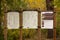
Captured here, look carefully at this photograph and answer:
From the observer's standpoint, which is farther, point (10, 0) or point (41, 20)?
point (10, 0)

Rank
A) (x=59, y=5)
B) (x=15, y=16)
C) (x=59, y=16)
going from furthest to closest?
(x=59, y=16) < (x=59, y=5) < (x=15, y=16)

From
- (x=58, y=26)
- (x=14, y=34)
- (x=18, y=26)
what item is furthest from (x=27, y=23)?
(x=58, y=26)

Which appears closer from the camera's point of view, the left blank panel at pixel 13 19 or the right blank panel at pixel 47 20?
the left blank panel at pixel 13 19

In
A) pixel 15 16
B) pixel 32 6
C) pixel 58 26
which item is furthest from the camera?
pixel 32 6

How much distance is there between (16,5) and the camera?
769 cm

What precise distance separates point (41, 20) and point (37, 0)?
12.2 ft

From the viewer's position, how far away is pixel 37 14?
20.7 ft

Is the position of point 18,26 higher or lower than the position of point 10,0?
lower

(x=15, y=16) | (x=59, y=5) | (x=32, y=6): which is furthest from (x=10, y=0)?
(x=32, y=6)

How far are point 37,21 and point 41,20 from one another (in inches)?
6.6

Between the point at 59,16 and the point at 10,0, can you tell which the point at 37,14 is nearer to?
→ the point at 10,0

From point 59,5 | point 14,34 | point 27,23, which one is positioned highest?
point 59,5

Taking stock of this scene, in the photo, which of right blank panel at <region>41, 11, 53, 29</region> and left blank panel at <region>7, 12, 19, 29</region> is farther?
right blank panel at <region>41, 11, 53, 29</region>

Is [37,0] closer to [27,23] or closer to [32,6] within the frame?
[32,6]
